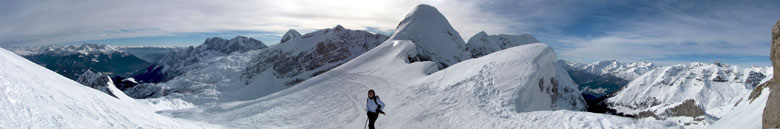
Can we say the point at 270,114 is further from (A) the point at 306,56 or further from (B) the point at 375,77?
(A) the point at 306,56

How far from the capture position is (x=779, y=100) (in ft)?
23.5

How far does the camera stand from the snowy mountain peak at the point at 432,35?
267 feet

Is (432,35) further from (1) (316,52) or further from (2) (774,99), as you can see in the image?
(2) (774,99)

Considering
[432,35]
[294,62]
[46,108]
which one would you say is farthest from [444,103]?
[294,62]

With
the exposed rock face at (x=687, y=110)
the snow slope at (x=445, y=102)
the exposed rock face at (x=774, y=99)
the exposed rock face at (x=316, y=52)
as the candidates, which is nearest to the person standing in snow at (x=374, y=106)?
the snow slope at (x=445, y=102)

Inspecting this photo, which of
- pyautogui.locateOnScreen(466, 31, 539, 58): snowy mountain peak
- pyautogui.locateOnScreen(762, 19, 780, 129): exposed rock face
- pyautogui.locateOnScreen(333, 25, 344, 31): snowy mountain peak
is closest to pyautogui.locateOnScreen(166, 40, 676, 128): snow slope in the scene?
pyautogui.locateOnScreen(762, 19, 780, 129): exposed rock face

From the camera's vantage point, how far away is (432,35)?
289 ft

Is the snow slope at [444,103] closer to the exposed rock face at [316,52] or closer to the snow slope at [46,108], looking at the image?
the snow slope at [46,108]

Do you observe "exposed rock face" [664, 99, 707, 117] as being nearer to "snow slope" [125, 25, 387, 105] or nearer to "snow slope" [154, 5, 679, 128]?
"snow slope" [154, 5, 679, 128]

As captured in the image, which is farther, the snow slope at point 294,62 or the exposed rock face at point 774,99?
the snow slope at point 294,62

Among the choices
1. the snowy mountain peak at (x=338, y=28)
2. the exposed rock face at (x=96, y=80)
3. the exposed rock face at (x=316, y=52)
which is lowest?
the exposed rock face at (x=96, y=80)

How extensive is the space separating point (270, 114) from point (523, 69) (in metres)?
21.5

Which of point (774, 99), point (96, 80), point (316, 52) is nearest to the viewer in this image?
point (774, 99)

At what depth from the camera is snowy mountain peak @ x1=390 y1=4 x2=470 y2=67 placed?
267ft
